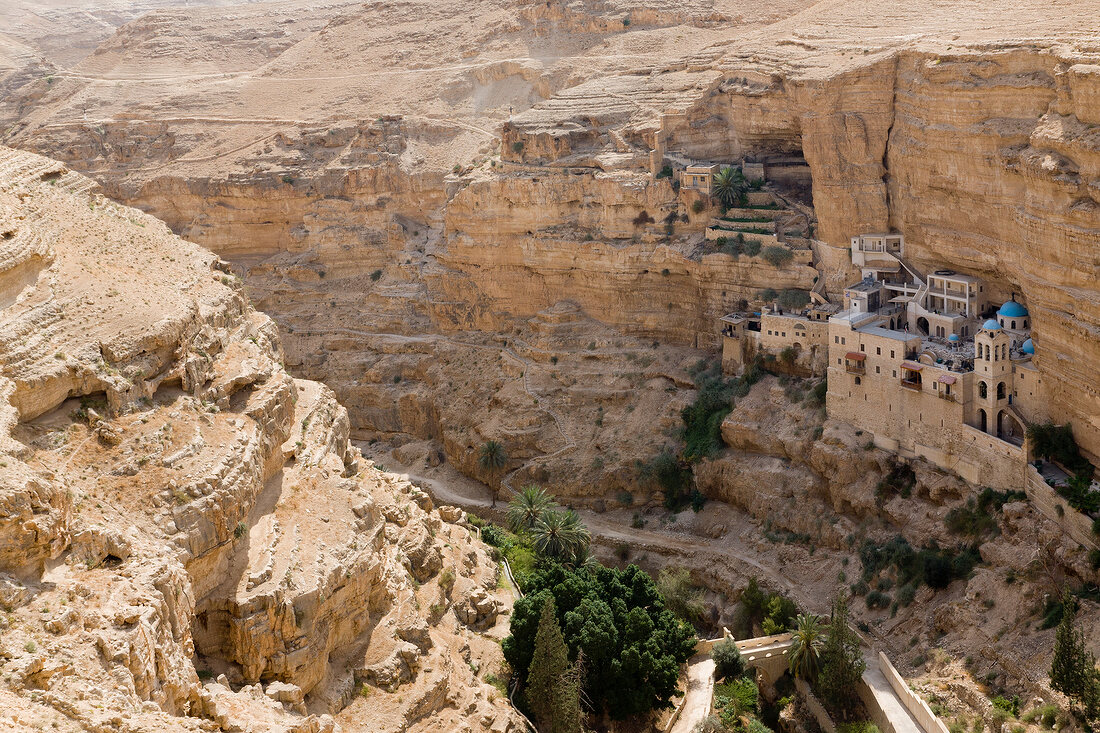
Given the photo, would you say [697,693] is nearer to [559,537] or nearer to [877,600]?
[877,600]

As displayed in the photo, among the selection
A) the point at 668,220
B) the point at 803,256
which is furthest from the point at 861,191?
the point at 668,220

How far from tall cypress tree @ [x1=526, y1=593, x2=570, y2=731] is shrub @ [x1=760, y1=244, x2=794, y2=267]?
23.9 metres

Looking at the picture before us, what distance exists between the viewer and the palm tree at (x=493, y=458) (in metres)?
57.8

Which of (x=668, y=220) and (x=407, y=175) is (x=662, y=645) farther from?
(x=407, y=175)

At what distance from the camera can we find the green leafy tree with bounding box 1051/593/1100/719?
109 feet

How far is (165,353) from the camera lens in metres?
31.7

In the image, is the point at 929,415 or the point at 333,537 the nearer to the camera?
the point at 333,537

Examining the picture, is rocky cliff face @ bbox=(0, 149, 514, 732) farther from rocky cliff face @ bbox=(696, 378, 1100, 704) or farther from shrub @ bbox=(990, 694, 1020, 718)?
rocky cliff face @ bbox=(696, 378, 1100, 704)

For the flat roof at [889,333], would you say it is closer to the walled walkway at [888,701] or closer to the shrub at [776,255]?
the shrub at [776,255]

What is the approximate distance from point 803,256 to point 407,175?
86.3 ft

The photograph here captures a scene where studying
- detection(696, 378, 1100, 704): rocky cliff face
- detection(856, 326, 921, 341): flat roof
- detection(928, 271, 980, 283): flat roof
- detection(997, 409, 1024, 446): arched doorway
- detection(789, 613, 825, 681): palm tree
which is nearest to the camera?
detection(696, 378, 1100, 704): rocky cliff face

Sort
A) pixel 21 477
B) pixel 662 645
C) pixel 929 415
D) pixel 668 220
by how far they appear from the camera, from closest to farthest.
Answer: pixel 21 477
pixel 662 645
pixel 929 415
pixel 668 220

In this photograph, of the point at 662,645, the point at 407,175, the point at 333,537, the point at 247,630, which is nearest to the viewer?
the point at 247,630

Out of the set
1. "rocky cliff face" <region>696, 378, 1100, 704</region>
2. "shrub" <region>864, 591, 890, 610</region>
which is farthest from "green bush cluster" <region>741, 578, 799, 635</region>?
"shrub" <region>864, 591, 890, 610</region>
